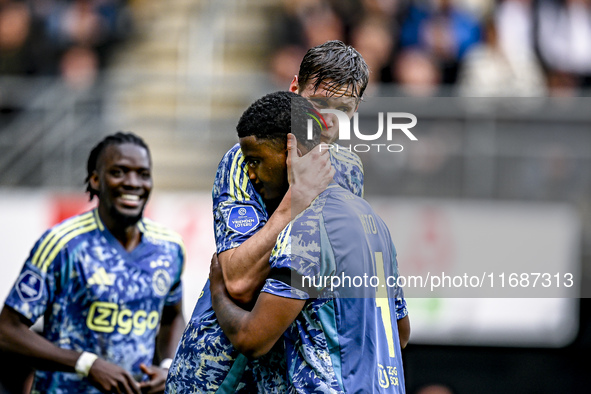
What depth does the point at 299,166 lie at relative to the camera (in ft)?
10.5

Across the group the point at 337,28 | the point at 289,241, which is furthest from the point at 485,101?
the point at 289,241

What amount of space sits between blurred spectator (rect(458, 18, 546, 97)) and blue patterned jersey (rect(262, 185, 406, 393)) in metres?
6.21

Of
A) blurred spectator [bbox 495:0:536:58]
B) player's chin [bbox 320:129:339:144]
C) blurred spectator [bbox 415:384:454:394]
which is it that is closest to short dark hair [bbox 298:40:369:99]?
player's chin [bbox 320:129:339:144]

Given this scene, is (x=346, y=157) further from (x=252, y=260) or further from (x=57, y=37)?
(x=57, y=37)

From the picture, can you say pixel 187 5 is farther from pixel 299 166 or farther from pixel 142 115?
pixel 299 166

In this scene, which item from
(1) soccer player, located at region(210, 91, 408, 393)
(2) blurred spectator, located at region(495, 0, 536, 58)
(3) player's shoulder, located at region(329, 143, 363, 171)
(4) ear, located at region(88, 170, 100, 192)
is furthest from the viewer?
(2) blurred spectator, located at region(495, 0, 536, 58)

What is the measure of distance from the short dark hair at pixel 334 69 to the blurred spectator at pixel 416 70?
19.2ft

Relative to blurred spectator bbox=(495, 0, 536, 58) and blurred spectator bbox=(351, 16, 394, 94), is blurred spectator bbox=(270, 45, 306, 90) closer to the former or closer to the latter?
blurred spectator bbox=(351, 16, 394, 94)

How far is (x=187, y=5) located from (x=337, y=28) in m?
2.77

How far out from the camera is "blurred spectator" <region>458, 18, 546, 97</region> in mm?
9164

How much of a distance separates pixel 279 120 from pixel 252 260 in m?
0.51

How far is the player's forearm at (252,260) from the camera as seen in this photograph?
10.2 ft

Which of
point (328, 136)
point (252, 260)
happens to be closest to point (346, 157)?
point (328, 136)

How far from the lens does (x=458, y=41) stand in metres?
9.85
